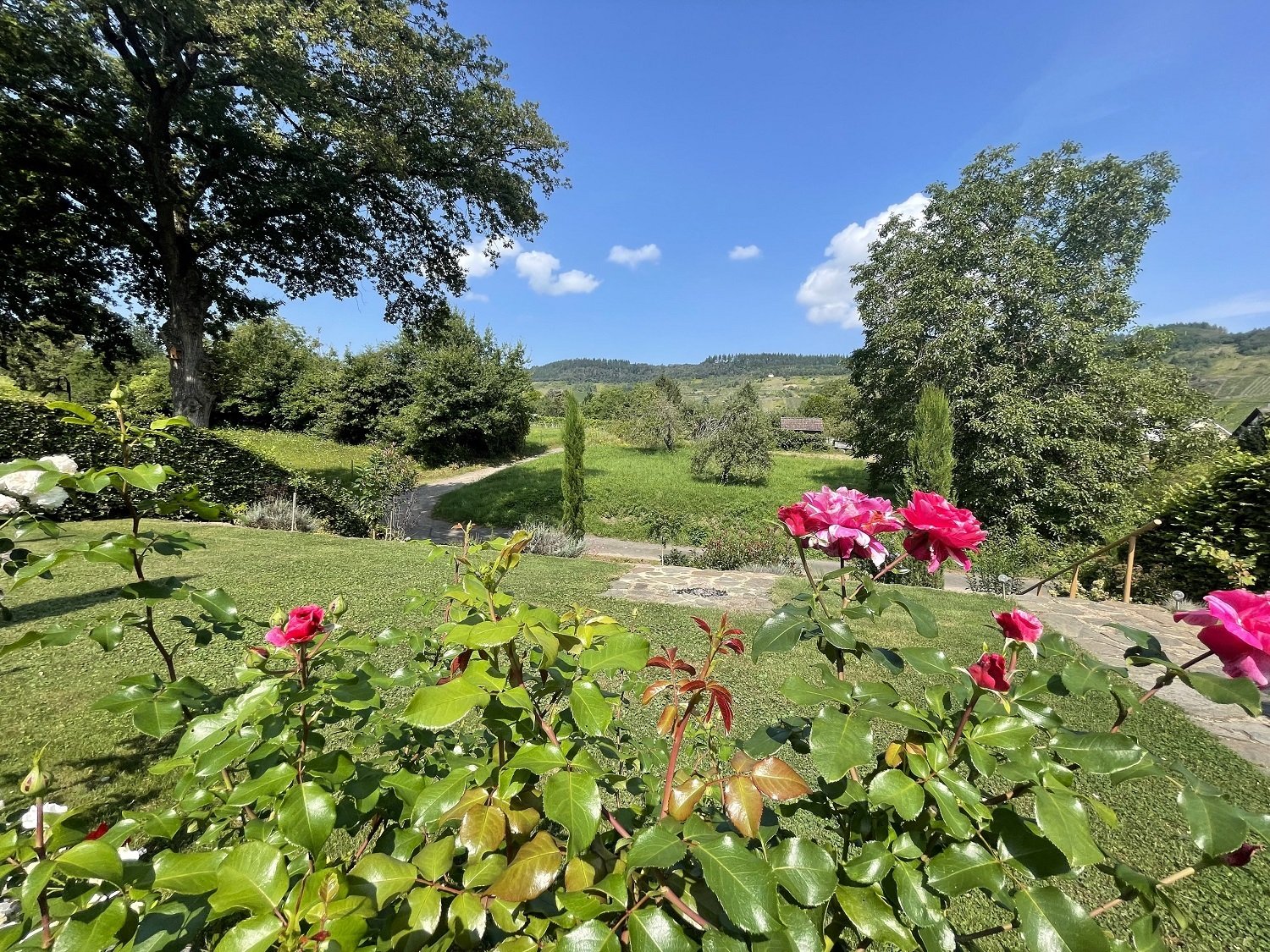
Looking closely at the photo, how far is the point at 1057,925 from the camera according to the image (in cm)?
61

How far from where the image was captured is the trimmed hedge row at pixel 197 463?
7.37m

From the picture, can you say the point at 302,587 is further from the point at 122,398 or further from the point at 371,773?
the point at 371,773

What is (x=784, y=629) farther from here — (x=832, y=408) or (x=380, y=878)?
(x=832, y=408)

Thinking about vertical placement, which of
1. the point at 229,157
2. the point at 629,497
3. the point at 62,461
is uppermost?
the point at 229,157

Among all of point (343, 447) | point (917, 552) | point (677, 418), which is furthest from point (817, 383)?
point (917, 552)

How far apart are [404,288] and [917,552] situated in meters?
10.8

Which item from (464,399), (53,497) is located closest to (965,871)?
(53,497)

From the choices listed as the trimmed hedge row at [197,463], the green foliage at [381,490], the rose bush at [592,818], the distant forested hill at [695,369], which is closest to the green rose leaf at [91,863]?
the rose bush at [592,818]

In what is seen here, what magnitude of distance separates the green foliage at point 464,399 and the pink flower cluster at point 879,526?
19.4 m

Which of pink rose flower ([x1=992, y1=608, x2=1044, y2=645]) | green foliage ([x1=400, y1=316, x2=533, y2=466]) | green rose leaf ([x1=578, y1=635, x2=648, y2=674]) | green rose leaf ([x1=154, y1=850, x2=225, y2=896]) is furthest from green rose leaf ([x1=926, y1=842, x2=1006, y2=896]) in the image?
green foliage ([x1=400, y1=316, x2=533, y2=466])

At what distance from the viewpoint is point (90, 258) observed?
8.66 m

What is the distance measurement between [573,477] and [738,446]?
31.0 feet

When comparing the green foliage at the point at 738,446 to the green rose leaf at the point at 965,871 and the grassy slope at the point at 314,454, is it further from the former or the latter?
the green rose leaf at the point at 965,871

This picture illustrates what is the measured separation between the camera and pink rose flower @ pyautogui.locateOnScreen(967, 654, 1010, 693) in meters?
0.85
